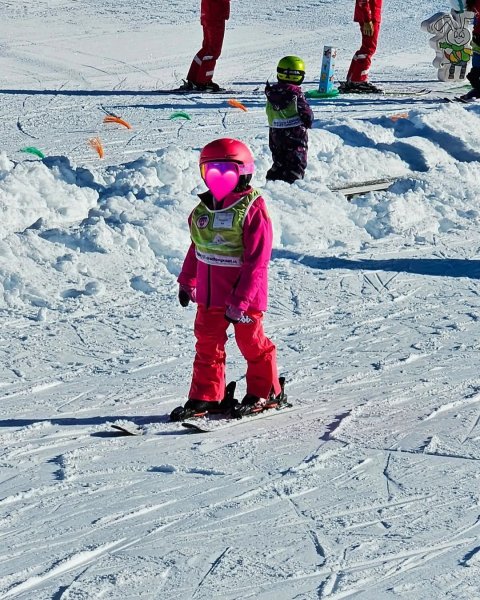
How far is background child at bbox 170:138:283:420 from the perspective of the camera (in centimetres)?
516

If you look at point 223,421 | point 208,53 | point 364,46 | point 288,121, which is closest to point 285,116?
point 288,121

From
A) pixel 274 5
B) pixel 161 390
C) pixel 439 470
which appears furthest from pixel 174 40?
pixel 439 470

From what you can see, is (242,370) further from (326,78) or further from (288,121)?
(326,78)

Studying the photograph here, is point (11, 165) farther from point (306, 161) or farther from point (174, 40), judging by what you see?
point (174, 40)

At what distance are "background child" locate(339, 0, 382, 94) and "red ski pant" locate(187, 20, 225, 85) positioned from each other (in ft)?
6.12

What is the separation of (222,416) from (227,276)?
73 cm

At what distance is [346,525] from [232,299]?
4.35 feet

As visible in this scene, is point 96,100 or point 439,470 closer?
point 439,470

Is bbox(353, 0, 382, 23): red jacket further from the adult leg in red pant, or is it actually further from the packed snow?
the packed snow

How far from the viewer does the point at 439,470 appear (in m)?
4.80

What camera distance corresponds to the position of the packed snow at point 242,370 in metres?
3.98

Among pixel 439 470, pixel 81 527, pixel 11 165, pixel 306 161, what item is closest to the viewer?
pixel 81 527

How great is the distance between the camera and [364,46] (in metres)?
15.4

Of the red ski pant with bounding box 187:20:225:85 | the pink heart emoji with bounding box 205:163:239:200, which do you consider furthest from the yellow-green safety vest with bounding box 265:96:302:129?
the red ski pant with bounding box 187:20:225:85
